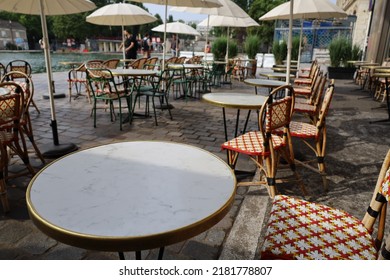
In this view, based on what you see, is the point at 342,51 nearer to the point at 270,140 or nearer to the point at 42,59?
the point at 270,140

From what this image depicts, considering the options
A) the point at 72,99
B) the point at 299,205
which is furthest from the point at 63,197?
the point at 72,99

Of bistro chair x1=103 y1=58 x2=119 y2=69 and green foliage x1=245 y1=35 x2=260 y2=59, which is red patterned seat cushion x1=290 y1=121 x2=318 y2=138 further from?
green foliage x1=245 y1=35 x2=260 y2=59

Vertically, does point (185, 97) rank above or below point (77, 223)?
below

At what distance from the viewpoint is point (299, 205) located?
1520mm

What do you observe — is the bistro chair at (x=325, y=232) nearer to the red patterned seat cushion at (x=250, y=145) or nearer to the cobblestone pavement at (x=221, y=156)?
the cobblestone pavement at (x=221, y=156)

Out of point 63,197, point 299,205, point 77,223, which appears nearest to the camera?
point 77,223

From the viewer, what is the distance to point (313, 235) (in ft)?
4.25

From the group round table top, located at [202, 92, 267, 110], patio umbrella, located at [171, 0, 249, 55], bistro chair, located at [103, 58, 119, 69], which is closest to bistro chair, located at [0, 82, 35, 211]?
round table top, located at [202, 92, 267, 110]

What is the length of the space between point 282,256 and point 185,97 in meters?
6.37

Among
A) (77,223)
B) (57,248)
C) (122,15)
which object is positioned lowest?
(57,248)

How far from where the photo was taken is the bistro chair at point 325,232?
119 cm

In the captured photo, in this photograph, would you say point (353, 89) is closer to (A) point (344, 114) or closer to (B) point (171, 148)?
(A) point (344, 114)

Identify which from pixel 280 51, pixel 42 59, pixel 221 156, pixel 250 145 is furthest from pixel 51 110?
pixel 42 59

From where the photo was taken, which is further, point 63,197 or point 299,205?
point 299,205
